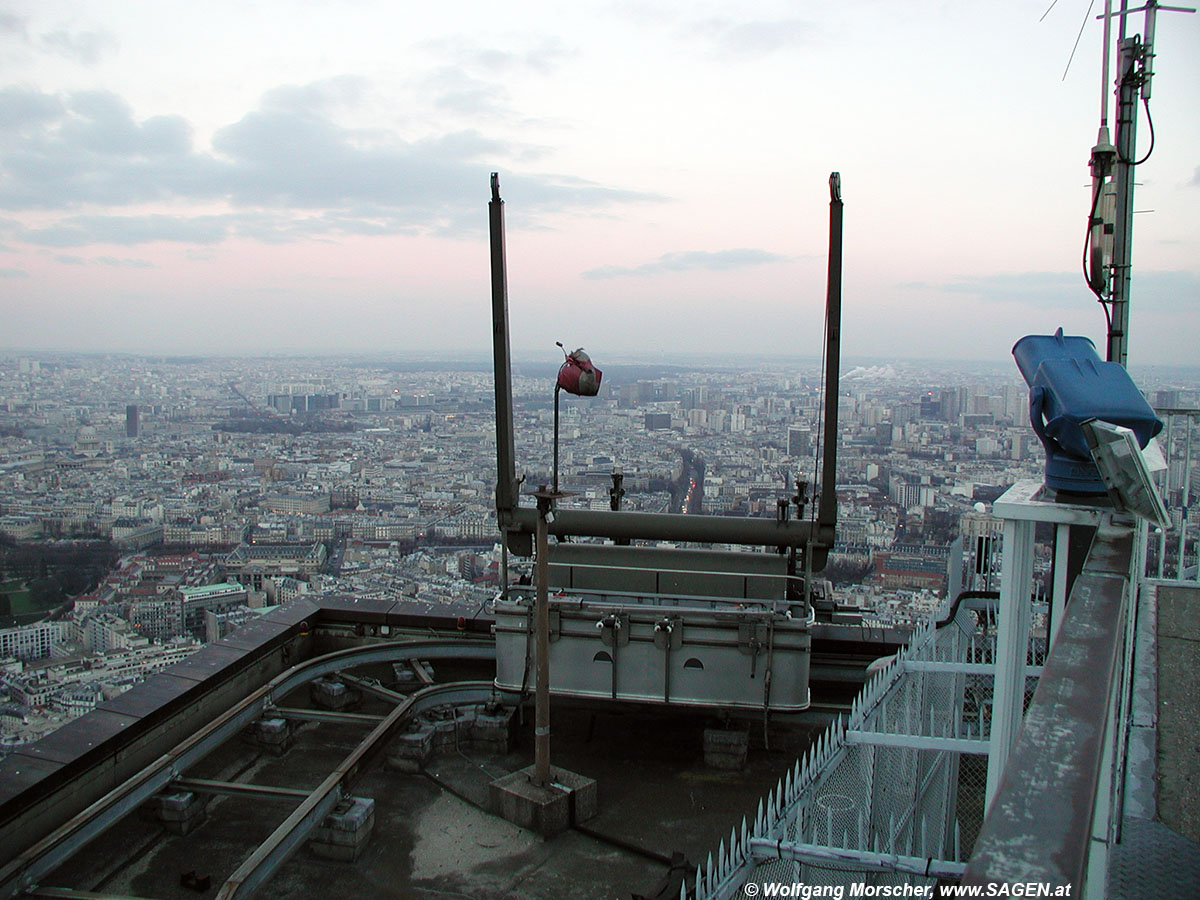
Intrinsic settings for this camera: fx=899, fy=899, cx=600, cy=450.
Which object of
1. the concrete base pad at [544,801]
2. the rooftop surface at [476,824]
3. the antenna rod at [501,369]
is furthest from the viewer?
the antenna rod at [501,369]

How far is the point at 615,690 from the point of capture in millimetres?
6926

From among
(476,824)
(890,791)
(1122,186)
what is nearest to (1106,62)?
(1122,186)

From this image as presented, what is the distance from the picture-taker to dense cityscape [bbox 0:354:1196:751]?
9.24 m

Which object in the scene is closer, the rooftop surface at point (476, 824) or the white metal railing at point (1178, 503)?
the rooftop surface at point (476, 824)

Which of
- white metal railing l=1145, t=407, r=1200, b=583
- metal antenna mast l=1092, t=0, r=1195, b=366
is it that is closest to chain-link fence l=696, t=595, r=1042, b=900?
white metal railing l=1145, t=407, r=1200, b=583

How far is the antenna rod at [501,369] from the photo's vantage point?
750cm

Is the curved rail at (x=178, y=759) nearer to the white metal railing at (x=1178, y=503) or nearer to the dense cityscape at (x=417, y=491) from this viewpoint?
the dense cityscape at (x=417, y=491)

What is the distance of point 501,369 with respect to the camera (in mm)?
7578

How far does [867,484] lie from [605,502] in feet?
20.8

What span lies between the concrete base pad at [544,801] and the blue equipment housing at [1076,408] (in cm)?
405

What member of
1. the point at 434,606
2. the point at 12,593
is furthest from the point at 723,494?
the point at 12,593

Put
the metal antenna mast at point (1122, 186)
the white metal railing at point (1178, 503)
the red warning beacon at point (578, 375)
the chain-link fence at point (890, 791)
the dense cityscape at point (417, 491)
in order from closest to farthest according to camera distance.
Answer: the chain-link fence at point (890, 791)
the metal antenna mast at point (1122, 186)
the white metal railing at point (1178, 503)
the red warning beacon at point (578, 375)
the dense cityscape at point (417, 491)

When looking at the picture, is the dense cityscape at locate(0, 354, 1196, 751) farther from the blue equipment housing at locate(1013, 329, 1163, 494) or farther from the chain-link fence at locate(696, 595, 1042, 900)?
the chain-link fence at locate(696, 595, 1042, 900)

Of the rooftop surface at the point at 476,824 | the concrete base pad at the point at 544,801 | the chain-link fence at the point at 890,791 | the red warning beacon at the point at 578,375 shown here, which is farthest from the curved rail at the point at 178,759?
the chain-link fence at the point at 890,791
